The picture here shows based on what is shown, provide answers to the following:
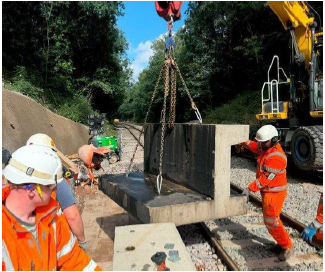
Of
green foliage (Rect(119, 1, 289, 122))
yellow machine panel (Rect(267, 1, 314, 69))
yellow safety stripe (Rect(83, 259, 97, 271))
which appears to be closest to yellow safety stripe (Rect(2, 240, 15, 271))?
yellow safety stripe (Rect(83, 259, 97, 271))

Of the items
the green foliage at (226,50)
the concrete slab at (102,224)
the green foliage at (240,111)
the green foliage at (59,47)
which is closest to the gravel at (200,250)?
the concrete slab at (102,224)

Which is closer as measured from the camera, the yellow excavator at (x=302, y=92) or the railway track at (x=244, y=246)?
the railway track at (x=244, y=246)

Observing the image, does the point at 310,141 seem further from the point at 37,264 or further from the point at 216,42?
the point at 216,42

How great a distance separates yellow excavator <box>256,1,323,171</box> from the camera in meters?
7.70

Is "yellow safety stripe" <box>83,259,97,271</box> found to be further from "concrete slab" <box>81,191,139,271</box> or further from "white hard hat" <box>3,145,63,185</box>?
"concrete slab" <box>81,191,139,271</box>

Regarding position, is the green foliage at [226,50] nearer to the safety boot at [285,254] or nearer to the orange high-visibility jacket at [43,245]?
the safety boot at [285,254]

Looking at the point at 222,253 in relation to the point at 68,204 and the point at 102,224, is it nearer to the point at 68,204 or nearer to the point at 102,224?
the point at 68,204

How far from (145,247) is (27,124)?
281 inches

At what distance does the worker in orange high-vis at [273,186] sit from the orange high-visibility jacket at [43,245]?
2.83m

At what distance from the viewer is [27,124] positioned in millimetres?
8281

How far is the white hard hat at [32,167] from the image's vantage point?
64.9 inches

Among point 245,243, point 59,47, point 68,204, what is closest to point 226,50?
point 59,47

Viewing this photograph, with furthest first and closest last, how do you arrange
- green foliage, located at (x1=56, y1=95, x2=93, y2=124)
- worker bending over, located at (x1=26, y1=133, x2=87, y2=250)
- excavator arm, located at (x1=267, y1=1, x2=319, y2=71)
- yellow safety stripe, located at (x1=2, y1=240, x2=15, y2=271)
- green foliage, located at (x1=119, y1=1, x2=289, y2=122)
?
1. green foliage, located at (x1=119, y1=1, x2=289, y2=122)
2. green foliage, located at (x1=56, y1=95, x2=93, y2=124)
3. excavator arm, located at (x1=267, y1=1, x2=319, y2=71)
4. worker bending over, located at (x1=26, y1=133, x2=87, y2=250)
5. yellow safety stripe, located at (x1=2, y1=240, x2=15, y2=271)

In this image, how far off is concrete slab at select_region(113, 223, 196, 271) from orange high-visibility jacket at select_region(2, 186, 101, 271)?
0.30 meters
